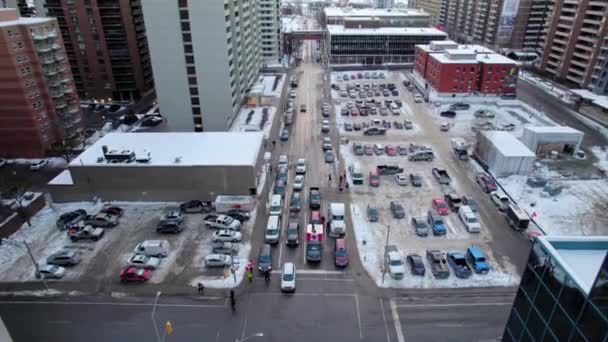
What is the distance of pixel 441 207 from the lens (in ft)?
131

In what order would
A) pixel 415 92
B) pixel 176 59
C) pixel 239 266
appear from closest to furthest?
pixel 239 266, pixel 176 59, pixel 415 92

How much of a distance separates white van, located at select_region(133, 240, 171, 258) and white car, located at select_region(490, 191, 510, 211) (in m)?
35.7

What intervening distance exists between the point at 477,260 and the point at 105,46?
247ft

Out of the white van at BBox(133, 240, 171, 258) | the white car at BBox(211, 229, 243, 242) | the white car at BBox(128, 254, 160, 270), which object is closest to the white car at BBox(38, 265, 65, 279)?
the white car at BBox(128, 254, 160, 270)

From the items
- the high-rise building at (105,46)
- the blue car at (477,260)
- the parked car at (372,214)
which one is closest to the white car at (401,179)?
the parked car at (372,214)

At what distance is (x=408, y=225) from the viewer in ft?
126

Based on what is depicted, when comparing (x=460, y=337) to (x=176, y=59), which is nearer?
(x=460, y=337)

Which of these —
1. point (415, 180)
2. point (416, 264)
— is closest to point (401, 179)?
point (415, 180)

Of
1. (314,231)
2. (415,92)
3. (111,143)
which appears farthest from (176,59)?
(415,92)

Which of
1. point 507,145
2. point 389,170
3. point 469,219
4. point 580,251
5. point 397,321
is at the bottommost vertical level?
point 397,321

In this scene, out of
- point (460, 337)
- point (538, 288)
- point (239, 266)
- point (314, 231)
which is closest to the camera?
point (538, 288)

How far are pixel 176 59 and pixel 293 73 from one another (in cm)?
4772

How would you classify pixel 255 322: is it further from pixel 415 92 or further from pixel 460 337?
pixel 415 92

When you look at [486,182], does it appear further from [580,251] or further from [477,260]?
[580,251]
